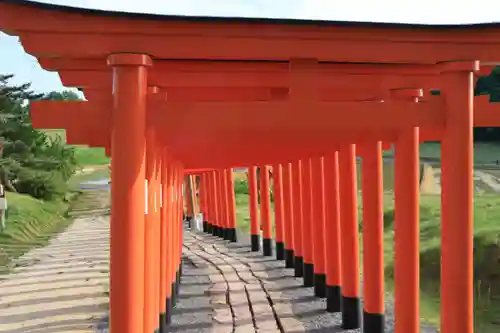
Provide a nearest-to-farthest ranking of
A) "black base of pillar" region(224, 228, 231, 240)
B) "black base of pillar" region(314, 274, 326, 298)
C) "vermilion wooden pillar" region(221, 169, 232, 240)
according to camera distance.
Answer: "black base of pillar" region(314, 274, 326, 298) → "vermilion wooden pillar" region(221, 169, 232, 240) → "black base of pillar" region(224, 228, 231, 240)

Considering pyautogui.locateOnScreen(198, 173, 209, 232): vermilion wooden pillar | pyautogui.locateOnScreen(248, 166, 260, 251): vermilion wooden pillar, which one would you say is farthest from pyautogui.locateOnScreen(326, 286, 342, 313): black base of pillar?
pyautogui.locateOnScreen(198, 173, 209, 232): vermilion wooden pillar

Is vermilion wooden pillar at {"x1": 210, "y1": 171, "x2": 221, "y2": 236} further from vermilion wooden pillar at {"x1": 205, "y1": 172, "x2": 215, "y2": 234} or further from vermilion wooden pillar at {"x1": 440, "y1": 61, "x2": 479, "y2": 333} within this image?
vermilion wooden pillar at {"x1": 440, "y1": 61, "x2": 479, "y2": 333}

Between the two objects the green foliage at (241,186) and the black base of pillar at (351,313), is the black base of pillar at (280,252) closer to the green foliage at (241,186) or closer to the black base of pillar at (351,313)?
the black base of pillar at (351,313)

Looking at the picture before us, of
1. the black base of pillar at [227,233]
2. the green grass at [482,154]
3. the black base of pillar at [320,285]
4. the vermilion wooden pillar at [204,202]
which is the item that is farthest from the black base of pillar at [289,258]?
the green grass at [482,154]

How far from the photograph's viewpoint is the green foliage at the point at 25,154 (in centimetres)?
2314

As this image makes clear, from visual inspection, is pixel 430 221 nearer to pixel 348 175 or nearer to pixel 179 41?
pixel 348 175

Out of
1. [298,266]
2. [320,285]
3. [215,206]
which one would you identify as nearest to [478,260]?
[298,266]

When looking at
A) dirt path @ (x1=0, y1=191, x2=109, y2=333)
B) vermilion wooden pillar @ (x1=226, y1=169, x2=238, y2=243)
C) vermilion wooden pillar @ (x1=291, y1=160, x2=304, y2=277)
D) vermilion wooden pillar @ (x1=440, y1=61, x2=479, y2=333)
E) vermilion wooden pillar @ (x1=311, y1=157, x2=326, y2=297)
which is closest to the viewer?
vermilion wooden pillar @ (x1=440, y1=61, x2=479, y2=333)

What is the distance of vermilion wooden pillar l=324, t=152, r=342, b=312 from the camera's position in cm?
755

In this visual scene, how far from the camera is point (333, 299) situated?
801 cm

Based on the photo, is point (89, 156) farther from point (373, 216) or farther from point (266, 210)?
point (373, 216)

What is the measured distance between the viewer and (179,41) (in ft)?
12.0

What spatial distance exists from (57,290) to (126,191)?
288 inches

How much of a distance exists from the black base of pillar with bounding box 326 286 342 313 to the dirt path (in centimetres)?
332
